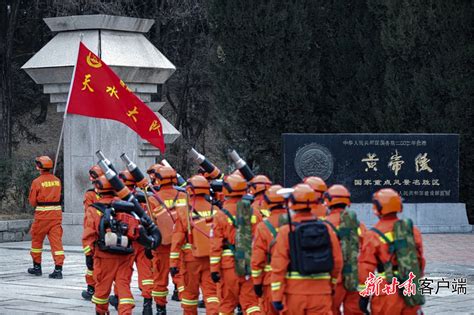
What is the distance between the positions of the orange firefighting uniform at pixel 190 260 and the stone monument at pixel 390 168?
11893 millimetres

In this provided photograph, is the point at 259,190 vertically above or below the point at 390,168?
below

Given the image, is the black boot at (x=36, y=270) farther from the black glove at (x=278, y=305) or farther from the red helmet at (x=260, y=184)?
the black glove at (x=278, y=305)

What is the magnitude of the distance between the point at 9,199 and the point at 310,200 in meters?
16.9

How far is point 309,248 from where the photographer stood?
965cm

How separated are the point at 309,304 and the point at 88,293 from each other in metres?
6.56

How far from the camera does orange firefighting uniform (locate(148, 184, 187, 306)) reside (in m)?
13.8

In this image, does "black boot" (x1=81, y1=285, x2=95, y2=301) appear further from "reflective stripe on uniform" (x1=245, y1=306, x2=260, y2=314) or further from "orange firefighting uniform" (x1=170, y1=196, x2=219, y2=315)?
"reflective stripe on uniform" (x1=245, y1=306, x2=260, y2=314)

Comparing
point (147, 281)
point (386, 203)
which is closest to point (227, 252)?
point (386, 203)

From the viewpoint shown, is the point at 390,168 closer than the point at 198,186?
No

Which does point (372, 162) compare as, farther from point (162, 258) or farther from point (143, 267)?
point (162, 258)

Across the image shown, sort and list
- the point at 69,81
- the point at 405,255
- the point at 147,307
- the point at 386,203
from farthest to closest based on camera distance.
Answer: the point at 69,81 → the point at 147,307 → the point at 386,203 → the point at 405,255

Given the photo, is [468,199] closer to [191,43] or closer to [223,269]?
[191,43]

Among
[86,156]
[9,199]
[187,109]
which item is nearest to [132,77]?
[86,156]

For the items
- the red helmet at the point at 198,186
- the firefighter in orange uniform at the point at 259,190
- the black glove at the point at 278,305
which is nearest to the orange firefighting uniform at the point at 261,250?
the black glove at the point at 278,305
